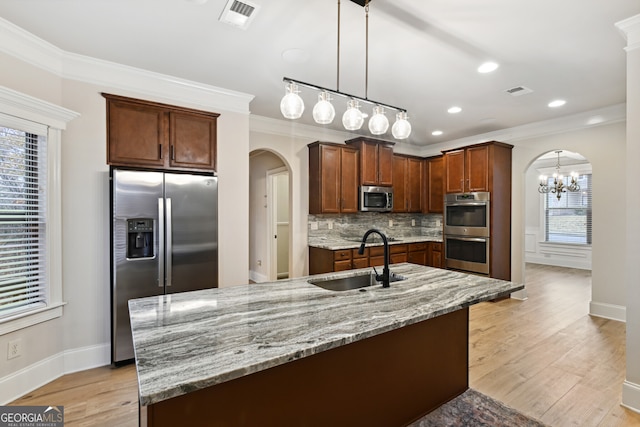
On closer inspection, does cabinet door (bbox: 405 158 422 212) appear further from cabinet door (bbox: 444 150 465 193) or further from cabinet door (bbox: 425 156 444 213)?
cabinet door (bbox: 444 150 465 193)

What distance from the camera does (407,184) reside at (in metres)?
5.50

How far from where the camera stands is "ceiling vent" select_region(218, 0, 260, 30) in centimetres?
197

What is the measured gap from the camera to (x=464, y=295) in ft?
5.68

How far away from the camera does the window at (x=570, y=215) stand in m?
7.30

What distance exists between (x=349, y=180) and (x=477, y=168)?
6.37ft

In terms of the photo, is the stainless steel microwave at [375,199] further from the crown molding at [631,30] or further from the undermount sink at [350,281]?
the crown molding at [631,30]

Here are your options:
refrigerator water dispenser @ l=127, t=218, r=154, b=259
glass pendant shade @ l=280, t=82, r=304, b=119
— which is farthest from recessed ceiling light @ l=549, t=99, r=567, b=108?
refrigerator water dispenser @ l=127, t=218, r=154, b=259

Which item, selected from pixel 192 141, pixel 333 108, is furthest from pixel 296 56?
pixel 192 141

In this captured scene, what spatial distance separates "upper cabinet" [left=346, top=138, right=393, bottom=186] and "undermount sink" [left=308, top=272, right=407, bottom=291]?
270 cm

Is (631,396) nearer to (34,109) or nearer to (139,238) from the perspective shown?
(139,238)

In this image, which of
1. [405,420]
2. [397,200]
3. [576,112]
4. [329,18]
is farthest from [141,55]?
[576,112]

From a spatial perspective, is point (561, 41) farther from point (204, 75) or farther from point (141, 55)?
point (141, 55)

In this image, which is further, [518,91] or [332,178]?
[332,178]

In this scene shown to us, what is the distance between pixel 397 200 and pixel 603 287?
115 inches
